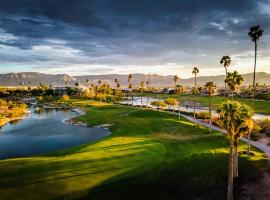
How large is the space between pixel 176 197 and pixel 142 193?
4.50 m

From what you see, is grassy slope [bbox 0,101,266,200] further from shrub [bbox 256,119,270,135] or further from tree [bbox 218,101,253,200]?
shrub [bbox 256,119,270,135]

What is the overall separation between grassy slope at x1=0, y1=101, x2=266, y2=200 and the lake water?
14573mm

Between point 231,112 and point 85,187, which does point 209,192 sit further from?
point 85,187

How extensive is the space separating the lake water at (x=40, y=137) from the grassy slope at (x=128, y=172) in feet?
47.8

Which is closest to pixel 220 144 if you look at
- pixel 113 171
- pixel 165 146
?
pixel 165 146

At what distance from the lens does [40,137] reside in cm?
8769

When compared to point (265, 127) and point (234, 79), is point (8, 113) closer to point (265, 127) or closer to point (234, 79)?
point (234, 79)

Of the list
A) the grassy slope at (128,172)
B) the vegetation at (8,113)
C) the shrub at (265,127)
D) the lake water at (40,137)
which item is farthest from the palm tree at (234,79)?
the vegetation at (8,113)

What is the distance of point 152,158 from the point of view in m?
54.0

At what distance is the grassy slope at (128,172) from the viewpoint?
129 ft

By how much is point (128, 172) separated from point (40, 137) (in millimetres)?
49318

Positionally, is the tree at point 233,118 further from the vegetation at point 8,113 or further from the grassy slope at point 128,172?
the vegetation at point 8,113

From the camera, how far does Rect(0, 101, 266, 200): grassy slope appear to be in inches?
1550

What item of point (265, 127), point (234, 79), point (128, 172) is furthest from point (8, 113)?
point (265, 127)
